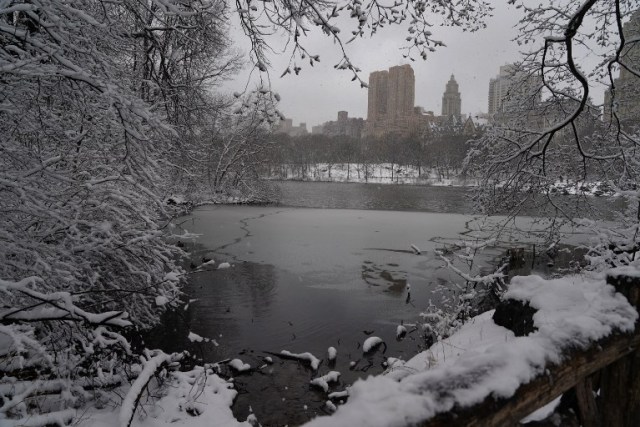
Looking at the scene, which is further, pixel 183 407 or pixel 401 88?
pixel 401 88

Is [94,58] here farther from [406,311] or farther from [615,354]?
[406,311]

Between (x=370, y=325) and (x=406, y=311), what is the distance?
1.41 metres

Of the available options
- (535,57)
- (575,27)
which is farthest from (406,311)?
(575,27)

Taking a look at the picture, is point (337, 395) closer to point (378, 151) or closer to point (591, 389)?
point (591, 389)

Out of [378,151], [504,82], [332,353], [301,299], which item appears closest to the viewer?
[332,353]

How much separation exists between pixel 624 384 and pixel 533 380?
41.3 inches

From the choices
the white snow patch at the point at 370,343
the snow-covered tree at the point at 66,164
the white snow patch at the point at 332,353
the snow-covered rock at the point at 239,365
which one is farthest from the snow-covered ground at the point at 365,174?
the snow-covered tree at the point at 66,164

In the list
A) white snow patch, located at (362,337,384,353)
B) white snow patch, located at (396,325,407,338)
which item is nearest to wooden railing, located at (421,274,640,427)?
white snow patch, located at (362,337,384,353)

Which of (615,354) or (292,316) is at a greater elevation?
(615,354)

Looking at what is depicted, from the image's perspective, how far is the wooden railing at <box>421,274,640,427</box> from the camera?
46.0 inches

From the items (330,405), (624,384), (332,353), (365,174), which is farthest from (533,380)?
(365,174)

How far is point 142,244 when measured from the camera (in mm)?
7211

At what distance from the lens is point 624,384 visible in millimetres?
1966

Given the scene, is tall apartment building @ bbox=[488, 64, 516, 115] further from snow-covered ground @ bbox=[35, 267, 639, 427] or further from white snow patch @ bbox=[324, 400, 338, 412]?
white snow patch @ bbox=[324, 400, 338, 412]
